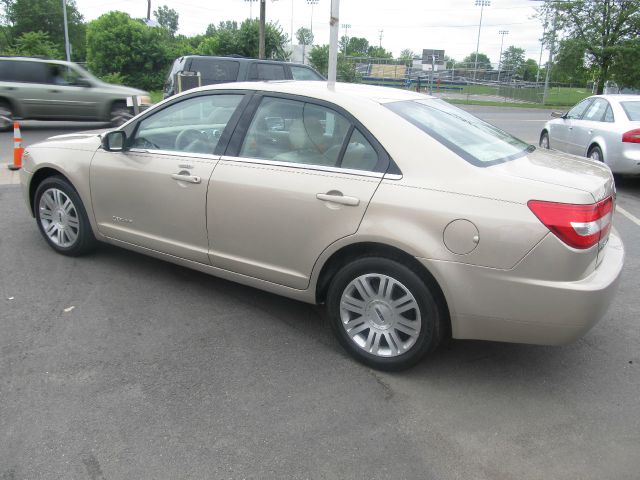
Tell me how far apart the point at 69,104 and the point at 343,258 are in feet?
39.0

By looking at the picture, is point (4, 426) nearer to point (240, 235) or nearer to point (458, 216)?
point (240, 235)

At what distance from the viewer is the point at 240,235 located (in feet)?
12.3

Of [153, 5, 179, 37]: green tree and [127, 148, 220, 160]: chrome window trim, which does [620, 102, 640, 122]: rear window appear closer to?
[127, 148, 220, 160]: chrome window trim

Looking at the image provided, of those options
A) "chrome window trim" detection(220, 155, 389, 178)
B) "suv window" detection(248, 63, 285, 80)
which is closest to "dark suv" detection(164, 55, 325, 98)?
"suv window" detection(248, 63, 285, 80)

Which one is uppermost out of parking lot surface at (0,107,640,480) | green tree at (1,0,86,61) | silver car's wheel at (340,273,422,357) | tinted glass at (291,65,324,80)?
green tree at (1,0,86,61)

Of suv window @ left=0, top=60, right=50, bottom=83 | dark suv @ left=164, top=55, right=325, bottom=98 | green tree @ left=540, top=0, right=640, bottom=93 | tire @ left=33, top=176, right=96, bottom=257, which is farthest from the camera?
green tree @ left=540, top=0, right=640, bottom=93

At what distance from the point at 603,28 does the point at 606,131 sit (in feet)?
100

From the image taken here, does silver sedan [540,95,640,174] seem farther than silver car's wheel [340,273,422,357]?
Yes

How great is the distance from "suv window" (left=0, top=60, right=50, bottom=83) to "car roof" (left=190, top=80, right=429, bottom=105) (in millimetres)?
10744

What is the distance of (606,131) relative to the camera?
8.98m

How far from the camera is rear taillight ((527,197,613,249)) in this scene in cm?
280

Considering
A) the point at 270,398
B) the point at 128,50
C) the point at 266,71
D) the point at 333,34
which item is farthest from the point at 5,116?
the point at 128,50

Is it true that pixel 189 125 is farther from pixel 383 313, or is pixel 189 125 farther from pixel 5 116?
pixel 5 116

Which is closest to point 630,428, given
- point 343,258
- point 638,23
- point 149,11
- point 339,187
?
point 343,258
